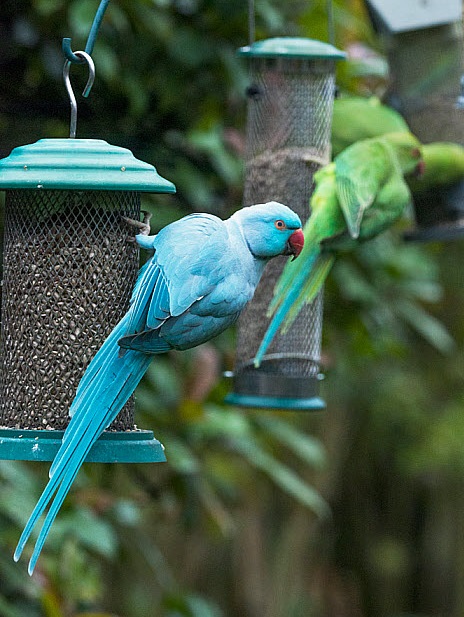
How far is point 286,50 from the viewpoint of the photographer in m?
→ 4.10

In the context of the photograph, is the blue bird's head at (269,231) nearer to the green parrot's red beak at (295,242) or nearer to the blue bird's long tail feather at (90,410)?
the green parrot's red beak at (295,242)

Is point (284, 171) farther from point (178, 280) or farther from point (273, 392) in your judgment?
point (178, 280)

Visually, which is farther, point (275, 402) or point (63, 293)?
point (275, 402)

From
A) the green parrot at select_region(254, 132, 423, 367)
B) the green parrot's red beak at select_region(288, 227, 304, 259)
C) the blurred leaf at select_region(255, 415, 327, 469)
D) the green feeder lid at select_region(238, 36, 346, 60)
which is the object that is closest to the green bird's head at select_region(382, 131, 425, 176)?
the green parrot at select_region(254, 132, 423, 367)

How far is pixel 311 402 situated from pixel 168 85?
1421mm

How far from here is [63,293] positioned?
297cm

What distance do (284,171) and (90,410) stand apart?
180 cm

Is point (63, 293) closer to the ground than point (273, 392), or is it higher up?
higher up

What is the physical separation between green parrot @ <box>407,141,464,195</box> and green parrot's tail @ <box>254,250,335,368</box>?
0.94 m

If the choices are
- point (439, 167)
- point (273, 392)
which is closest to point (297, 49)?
point (439, 167)

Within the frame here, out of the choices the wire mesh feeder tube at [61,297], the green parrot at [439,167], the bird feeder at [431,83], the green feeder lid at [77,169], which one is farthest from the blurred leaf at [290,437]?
the green feeder lid at [77,169]

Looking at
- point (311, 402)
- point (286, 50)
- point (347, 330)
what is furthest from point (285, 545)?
point (286, 50)

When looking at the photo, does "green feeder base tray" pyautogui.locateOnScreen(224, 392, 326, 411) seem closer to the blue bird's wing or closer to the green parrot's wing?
the green parrot's wing

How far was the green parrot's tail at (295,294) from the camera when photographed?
13.1ft
